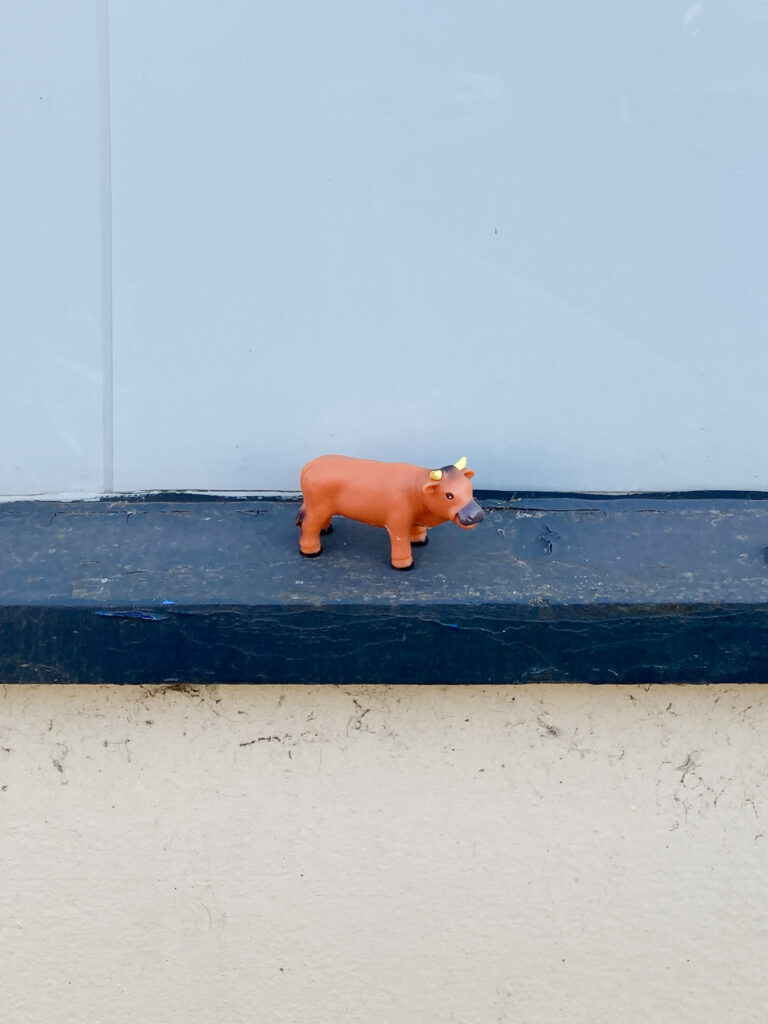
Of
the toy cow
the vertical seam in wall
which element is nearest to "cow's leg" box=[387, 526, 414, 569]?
the toy cow

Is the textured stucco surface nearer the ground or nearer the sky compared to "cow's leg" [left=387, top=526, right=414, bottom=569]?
nearer the ground

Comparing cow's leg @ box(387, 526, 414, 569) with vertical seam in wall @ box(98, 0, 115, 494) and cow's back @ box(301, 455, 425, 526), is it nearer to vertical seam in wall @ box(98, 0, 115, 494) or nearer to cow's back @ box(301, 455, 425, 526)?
cow's back @ box(301, 455, 425, 526)

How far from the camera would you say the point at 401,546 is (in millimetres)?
1275

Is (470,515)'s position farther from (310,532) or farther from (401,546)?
(310,532)

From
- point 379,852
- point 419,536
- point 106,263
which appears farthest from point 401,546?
point 106,263

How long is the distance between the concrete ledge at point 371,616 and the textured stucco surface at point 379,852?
0.42 ft

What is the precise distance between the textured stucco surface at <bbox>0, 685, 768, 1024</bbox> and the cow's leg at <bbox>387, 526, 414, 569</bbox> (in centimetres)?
18

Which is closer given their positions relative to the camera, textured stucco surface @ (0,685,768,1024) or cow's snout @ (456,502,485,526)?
cow's snout @ (456,502,485,526)

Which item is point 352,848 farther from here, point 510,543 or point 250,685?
point 510,543

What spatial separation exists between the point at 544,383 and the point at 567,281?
14 cm

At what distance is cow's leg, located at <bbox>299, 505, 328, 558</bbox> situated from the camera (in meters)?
1.29

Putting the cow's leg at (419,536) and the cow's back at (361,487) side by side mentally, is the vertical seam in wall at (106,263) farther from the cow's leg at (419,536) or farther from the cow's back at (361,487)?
the cow's leg at (419,536)

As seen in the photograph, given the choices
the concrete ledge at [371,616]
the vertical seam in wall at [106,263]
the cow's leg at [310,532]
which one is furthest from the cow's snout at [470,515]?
the vertical seam in wall at [106,263]

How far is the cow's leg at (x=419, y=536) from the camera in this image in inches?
52.2
